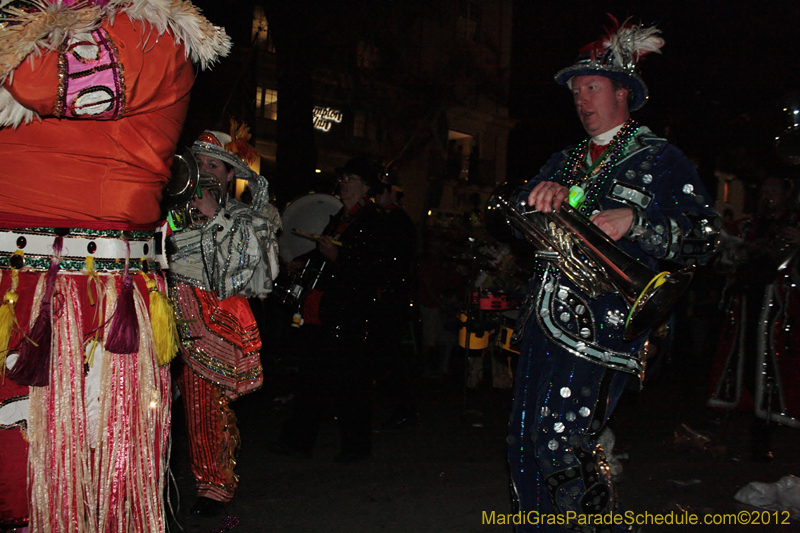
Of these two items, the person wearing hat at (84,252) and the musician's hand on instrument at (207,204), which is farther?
the musician's hand on instrument at (207,204)

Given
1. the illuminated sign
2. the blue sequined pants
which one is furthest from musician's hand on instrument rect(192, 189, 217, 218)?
the illuminated sign

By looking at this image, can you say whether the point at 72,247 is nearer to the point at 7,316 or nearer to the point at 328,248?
the point at 7,316

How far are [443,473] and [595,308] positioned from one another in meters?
2.39

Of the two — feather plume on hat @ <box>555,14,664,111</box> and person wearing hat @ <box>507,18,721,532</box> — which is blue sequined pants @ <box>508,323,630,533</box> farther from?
feather plume on hat @ <box>555,14,664,111</box>

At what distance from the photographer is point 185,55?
1929 mm

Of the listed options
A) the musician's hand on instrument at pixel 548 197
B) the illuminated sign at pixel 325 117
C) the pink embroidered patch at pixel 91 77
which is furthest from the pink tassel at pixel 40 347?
the illuminated sign at pixel 325 117

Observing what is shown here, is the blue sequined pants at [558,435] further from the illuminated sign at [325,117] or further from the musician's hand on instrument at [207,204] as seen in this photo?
the illuminated sign at [325,117]

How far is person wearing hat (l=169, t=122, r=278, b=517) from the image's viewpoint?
3.47 meters

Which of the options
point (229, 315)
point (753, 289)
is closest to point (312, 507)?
point (229, 315)

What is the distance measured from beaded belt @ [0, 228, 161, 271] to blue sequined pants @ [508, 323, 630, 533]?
1.61 m

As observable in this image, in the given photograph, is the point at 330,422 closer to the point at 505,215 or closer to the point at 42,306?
the point at 505,215

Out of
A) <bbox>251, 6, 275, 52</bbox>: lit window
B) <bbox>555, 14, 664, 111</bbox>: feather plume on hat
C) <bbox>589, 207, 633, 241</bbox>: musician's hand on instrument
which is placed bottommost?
<bbox>589, 207, 633, 241</bbox>: musician's hand on instrument

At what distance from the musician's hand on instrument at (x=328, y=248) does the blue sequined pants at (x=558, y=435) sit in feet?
7.74

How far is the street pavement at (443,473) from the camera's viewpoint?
3.71 meters
